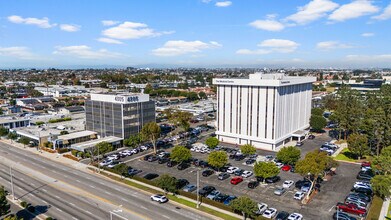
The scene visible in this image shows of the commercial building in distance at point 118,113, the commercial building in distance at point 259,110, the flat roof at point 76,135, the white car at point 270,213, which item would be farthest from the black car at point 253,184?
the flat roof at point 76,135

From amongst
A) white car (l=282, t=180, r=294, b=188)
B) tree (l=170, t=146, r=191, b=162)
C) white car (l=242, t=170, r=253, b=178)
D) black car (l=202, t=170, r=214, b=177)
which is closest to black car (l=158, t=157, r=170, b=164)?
tree (l=170, t=146, r=191, b=162)

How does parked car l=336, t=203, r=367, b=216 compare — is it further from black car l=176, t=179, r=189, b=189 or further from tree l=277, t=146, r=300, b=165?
black car l=176, t=179, r=189, b=189

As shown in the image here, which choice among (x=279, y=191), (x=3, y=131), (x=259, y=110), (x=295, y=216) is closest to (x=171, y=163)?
(x=279, y=191)

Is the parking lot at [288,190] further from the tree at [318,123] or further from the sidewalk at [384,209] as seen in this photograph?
the tree at [318,123]

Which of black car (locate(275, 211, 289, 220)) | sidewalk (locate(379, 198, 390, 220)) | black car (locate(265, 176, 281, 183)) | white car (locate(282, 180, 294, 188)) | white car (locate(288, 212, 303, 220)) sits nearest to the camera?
white car (locate(288, 212, 303, 220))

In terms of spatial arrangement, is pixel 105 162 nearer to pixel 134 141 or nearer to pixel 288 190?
pixel 134 141
